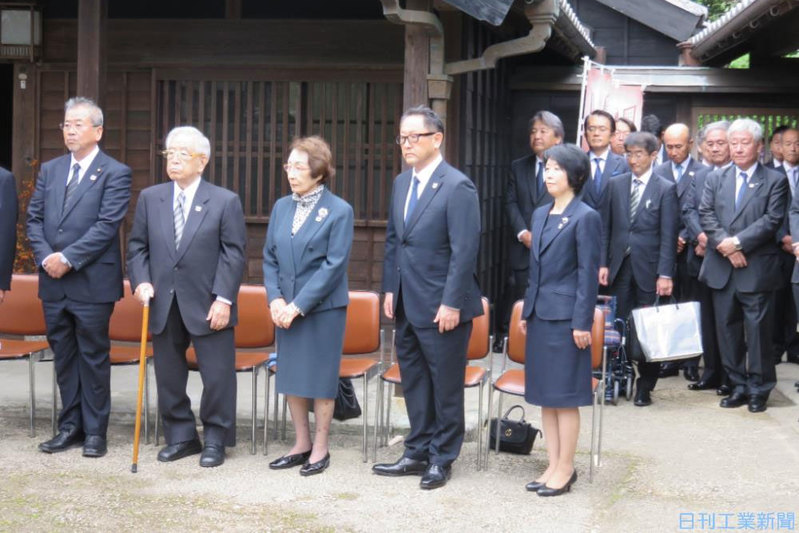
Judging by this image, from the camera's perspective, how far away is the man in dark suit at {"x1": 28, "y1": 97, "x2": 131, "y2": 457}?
6496 mm

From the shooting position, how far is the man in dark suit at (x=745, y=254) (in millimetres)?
7820

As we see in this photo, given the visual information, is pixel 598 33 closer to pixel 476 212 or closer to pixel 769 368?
pixel 769 368

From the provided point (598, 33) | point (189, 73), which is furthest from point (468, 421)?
point (598, 33)

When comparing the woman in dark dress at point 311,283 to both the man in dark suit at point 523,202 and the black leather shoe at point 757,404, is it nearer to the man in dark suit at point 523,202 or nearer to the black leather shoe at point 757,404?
the man in dark suit at point 523,202

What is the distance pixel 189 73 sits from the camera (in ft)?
30.8

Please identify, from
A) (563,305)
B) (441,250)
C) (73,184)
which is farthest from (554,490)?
(73,184)

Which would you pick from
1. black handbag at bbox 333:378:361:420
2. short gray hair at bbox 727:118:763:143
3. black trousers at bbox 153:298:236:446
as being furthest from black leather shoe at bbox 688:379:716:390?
black trousers at bbox 153:298:236:446

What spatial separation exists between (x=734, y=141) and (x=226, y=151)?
404 centimetres

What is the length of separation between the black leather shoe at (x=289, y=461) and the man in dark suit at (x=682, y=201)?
3762mm

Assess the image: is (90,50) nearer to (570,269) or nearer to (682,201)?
(570,269)

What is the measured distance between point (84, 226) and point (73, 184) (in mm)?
263

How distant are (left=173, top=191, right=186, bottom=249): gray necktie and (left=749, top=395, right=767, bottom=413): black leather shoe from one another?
413 centimetres

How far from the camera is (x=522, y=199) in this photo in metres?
9.16

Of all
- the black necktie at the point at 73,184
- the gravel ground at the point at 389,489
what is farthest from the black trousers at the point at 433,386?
the black necktie at the point at 73,184
